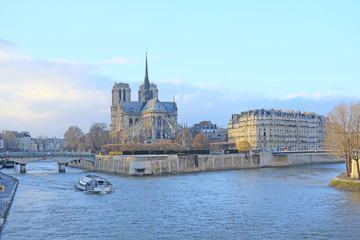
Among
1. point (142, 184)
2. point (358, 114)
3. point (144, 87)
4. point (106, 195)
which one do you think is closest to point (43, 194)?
point (106, 195)

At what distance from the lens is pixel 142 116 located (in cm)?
15575

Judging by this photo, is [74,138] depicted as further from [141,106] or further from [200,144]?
[200,144]

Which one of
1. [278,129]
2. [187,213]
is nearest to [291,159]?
[278,129]

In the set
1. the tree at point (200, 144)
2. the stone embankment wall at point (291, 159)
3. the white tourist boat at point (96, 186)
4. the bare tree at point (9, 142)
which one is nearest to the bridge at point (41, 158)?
the white tourist boat at point (96, 186)

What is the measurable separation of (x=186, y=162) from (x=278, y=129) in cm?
5032

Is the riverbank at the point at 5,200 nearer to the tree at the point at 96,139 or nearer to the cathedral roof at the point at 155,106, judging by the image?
the tree at the point at 96,139

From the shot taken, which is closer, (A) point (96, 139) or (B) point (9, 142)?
(A) point (96, 139)

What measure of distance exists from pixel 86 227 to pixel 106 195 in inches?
576

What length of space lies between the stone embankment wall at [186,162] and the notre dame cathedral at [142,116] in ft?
143

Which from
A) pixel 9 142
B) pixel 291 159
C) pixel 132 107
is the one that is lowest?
pixel 291 159

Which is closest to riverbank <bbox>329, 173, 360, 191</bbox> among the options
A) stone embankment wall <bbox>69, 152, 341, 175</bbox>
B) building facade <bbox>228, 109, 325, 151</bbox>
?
stone embankment wall <bbox>69, 152, 341, 175</bbox>

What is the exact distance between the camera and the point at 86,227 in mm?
29094

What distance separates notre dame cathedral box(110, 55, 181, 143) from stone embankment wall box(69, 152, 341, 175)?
143ft

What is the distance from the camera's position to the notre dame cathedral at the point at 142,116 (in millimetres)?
138375
